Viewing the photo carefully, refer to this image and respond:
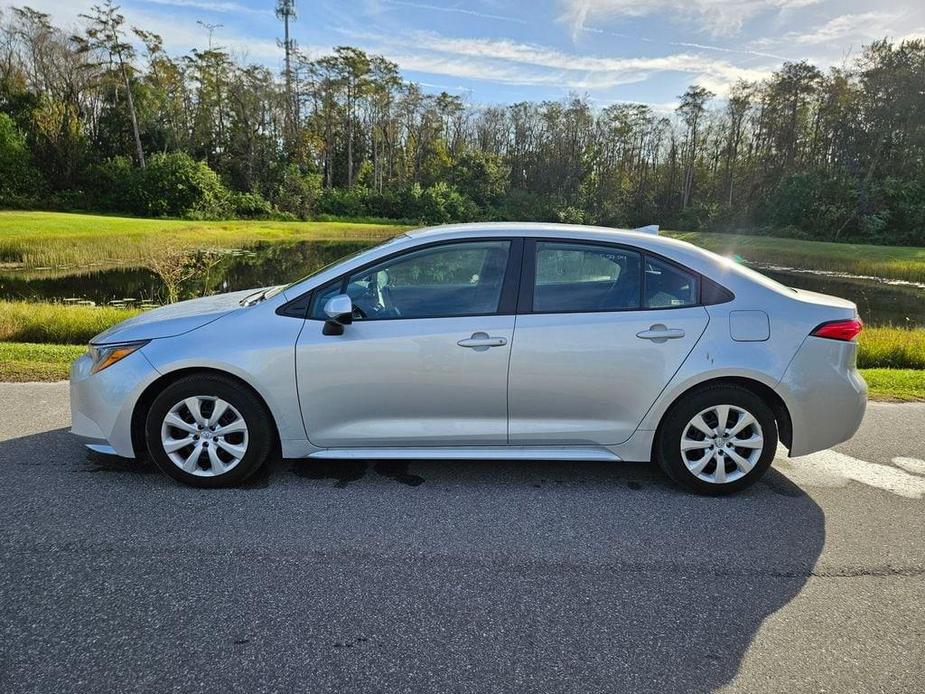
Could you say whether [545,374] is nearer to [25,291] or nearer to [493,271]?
[493,271]

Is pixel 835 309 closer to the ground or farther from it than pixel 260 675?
farther from it

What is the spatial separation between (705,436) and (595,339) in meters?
0.95

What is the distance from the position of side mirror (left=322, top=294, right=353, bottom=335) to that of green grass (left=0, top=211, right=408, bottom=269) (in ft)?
54.5

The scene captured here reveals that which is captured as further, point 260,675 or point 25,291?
point 25,291

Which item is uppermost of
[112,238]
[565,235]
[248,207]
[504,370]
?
[248,207]

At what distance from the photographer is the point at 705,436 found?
384 centimetres

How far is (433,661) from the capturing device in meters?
2.40

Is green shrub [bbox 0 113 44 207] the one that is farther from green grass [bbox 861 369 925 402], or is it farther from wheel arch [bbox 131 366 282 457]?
green grass [bbox 861 369 925 402]

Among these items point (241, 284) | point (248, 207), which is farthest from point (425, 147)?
point (241, 284)

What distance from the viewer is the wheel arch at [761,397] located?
12.5 feet

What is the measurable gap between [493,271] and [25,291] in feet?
55.0

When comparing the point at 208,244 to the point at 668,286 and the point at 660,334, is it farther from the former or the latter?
the point at 660,334

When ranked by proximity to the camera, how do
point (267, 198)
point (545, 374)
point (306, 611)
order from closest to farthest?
point (306, 611)
point (545, 374)
point (267, 198)

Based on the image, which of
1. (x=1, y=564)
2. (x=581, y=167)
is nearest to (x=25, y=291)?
(x=1, y=564)
